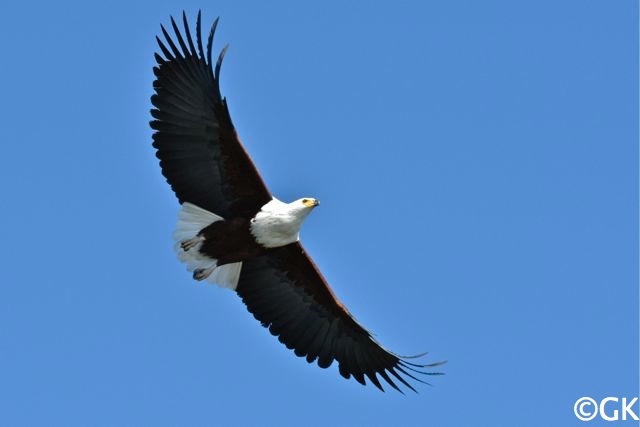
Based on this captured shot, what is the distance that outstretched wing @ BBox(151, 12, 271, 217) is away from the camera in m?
20.3

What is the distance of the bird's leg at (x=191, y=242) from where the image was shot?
68.3ft

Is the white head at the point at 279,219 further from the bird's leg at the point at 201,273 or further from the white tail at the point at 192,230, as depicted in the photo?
the bird's leg at the point at 201,273

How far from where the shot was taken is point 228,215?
822 inches

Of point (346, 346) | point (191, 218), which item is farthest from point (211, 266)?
point (346, 346)

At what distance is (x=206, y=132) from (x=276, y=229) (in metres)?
1.49

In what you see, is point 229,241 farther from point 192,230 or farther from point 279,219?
point 279,219

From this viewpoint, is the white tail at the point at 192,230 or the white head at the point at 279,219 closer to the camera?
the white head at the point at 279,219

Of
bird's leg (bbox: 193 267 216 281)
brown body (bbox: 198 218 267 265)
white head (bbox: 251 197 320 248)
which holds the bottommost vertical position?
bird's leg (bbox: 193 267 216 281)

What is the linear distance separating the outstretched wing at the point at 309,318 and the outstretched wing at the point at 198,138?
1.34 m

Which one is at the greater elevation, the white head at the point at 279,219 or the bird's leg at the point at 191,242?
the white head at the point at 279,219

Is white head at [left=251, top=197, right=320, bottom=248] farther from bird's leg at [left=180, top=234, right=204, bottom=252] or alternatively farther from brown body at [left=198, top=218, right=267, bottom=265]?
bird's leg at [left=180, top=234, right=204, bottom=252]

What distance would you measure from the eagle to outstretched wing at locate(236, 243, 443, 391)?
1 centimetres

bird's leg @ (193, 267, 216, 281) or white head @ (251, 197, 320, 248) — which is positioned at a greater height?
white head @ (251, 197, 320, 248)

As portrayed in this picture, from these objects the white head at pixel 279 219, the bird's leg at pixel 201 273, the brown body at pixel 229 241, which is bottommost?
the bird's leg at pixel 201 273
